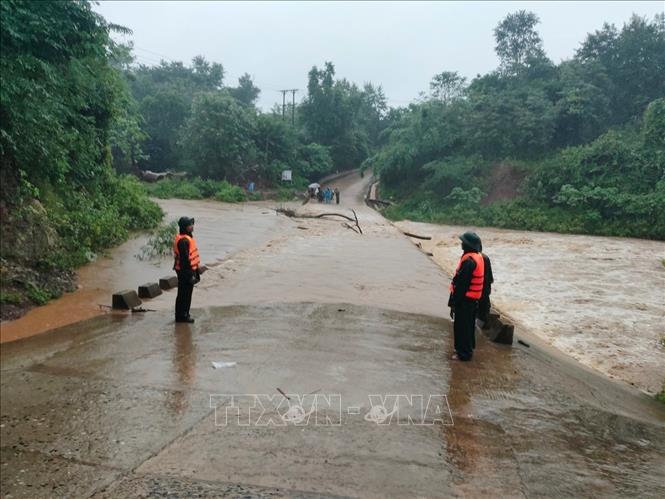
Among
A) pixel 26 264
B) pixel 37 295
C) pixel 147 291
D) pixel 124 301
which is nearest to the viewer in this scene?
pixel 124 301

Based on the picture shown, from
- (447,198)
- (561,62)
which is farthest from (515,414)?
(561,62)

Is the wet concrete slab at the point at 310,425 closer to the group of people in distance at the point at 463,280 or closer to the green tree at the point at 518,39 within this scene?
the group of people in distance at the point at 463,280

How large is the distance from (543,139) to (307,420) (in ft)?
131

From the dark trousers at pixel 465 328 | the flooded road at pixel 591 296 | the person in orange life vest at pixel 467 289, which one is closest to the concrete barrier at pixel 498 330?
the dark trousers at pixel 465 328

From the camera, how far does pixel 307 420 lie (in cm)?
466

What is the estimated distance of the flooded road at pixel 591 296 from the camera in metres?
10.2

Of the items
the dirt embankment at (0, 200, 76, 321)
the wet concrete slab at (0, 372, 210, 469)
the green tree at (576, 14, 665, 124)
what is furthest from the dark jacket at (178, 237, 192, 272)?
the green tree at (576, 14, 665, 124)

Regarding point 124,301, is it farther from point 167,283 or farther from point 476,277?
point 476,277

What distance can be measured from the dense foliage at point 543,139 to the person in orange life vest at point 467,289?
28.0 metres

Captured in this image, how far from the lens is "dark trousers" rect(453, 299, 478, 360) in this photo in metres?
6.64

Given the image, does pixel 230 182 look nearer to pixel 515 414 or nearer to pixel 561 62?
pixel 561 62

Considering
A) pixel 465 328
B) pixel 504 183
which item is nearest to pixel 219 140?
pixel 504 183

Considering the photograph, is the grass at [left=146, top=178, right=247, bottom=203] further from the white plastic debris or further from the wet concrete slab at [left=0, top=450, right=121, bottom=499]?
the wet concrete slab at [left=0, top=450, right=121, bottom=499]

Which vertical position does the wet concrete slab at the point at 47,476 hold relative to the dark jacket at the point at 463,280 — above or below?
below
